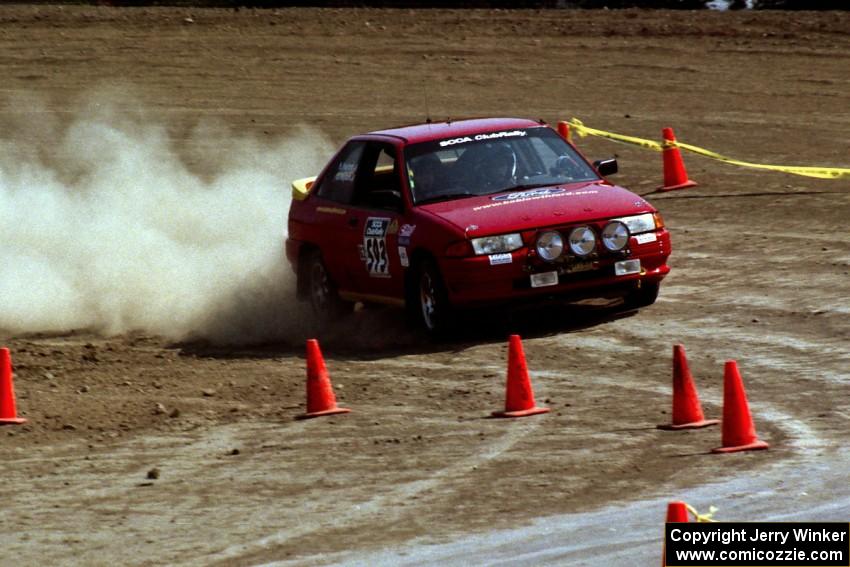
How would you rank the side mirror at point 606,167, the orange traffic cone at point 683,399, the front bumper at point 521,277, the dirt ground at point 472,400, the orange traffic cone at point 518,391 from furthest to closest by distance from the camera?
1. the side mirror at point 606,167
2. the front bumper at point 521,277
3. the orange traffic cone at point 518,391
4. the orange traffic cone at point 683,399
5. the dirt ground at point 472,400

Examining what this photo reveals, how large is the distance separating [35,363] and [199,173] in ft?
30.8

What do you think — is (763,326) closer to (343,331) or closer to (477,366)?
(477,366)

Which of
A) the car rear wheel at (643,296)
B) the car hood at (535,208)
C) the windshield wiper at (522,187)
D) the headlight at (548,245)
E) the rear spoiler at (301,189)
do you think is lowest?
the car rear wheel at (643,296)

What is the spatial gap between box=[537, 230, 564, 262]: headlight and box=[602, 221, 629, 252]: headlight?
1.19ft

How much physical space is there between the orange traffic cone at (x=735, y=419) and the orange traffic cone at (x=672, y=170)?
33.9ft

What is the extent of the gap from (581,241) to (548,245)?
0.26m

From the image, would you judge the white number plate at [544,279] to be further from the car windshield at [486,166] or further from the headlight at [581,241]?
the car windshield at [486,166]

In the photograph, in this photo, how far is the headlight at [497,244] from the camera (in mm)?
12234

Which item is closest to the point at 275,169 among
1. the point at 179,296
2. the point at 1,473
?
the point at 179,296

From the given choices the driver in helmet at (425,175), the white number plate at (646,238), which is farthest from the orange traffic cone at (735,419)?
the driver in helmet at (425,175)

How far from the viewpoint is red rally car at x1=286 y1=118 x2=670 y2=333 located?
12.3 m

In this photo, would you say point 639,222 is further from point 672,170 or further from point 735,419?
point 672,170

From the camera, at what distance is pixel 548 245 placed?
12.3 meters

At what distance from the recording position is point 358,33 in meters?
29.2
